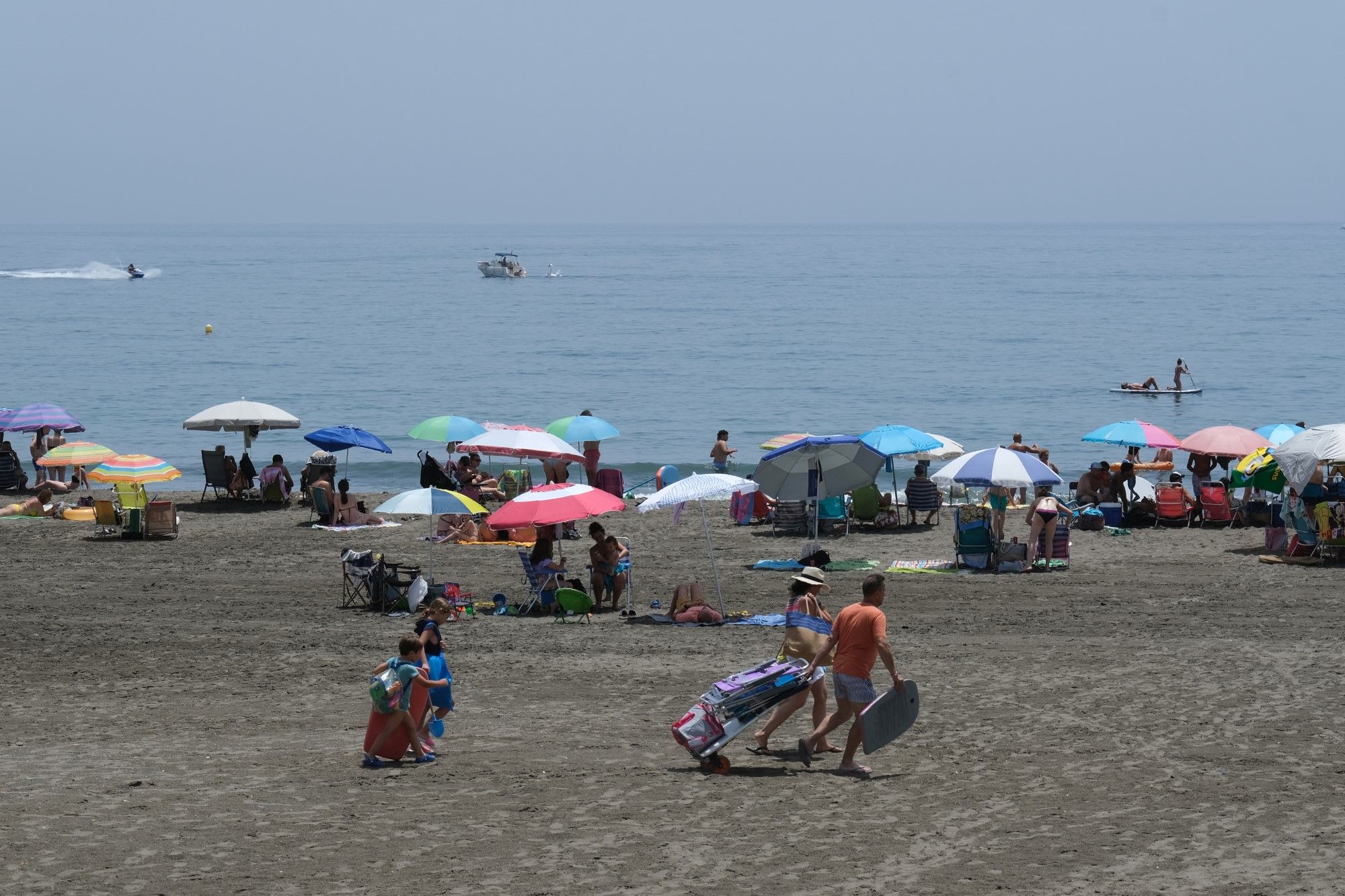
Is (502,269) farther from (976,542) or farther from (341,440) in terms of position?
(976,542)

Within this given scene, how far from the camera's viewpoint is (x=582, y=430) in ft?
Result: 74.7

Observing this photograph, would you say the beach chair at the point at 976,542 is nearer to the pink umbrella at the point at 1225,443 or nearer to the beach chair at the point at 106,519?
the pink umbrella at the point at 1225,443

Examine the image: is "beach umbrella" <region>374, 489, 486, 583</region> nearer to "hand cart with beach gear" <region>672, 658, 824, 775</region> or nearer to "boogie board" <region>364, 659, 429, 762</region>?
"boogie board" <region>364, 659, 429, 762</region>

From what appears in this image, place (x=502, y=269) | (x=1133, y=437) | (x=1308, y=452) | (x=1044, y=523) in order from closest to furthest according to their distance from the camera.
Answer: (x=1308, y=452), (x=1044, y=523), (x=1133, y=437), (x=502, y=269)

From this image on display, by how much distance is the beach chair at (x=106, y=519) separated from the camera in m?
19.5

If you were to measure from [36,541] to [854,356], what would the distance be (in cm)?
4580

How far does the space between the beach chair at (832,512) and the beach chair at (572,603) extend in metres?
5.54

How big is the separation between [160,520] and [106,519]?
0.79 meters

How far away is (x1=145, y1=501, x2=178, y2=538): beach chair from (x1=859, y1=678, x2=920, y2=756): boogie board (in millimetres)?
13029

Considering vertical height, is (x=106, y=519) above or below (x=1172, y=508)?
above

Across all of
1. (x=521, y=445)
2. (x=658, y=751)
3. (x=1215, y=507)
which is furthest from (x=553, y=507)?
(x=1215, y=507)

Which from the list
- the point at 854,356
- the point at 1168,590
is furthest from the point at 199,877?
the point at 854,356

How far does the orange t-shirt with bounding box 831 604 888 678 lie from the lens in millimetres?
8586

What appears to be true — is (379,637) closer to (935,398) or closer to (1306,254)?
(935,398)
